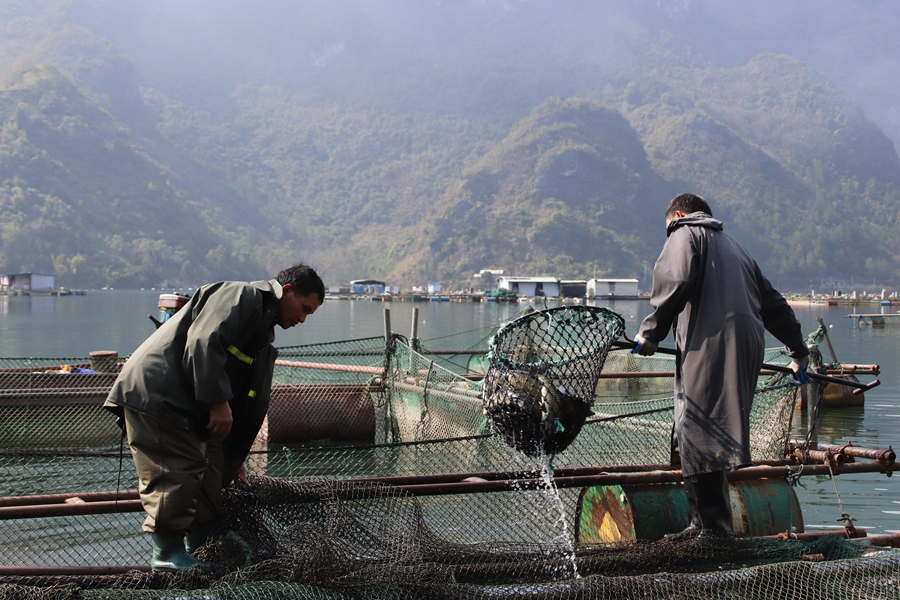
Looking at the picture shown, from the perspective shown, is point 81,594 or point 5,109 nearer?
point 81,594

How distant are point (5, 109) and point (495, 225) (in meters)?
120

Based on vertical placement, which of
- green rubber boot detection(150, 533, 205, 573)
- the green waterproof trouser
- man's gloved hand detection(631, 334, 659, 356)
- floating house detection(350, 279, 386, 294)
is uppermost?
man's gloved hand detection(631, 334, 659, 356)

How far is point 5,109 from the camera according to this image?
181000mm

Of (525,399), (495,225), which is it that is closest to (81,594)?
(525,399)

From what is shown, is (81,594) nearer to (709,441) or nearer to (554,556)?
(554,556)

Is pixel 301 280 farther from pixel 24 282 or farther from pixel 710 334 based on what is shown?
pixel 24 282

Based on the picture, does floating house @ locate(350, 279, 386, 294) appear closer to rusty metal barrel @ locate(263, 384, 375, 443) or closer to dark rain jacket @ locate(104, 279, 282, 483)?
rusty metal barrel @ locate(263, 384, 375, 443)

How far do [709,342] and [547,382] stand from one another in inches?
36.6

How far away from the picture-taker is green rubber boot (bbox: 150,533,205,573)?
3.92 m

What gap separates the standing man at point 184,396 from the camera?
3.79 meters

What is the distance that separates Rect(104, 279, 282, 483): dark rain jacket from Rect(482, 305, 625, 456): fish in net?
53.7 inches

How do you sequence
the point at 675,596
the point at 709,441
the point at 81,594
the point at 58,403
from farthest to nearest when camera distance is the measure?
1. the point at 58,403
2. the point at 709,441
3. the point at 675,596
4. the point at 81,594

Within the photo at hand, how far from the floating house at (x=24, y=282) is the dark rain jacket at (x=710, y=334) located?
14490 cm

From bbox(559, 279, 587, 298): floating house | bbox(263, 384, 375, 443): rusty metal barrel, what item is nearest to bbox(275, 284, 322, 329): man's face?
bbox(263, 384, 375, 443): rusty metal barrel
